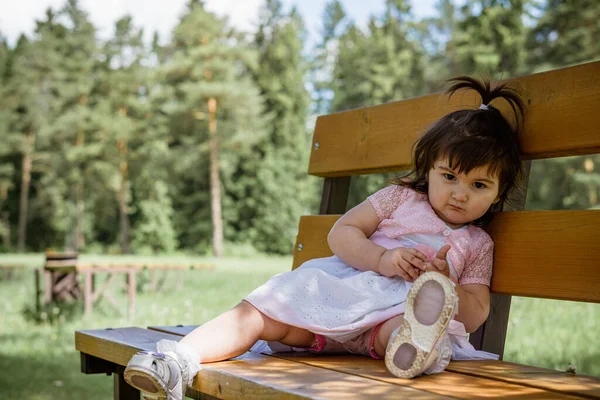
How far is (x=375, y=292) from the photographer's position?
1.87 m

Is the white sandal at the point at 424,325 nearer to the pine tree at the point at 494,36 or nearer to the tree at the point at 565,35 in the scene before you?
the tree at the point at 565,35

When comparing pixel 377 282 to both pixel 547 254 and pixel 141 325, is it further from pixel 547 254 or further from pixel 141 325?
pixel 141 325

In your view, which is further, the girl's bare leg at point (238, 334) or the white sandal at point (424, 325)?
the girl's bare leg at point (238, 334)

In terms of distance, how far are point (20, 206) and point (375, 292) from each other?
3522cm

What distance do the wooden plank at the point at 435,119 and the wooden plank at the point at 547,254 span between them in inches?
8.1

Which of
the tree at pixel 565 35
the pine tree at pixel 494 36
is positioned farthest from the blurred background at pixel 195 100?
the tree at pixel 565 35

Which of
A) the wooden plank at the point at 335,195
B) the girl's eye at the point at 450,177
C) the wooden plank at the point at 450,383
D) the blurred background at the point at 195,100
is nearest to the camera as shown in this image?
the wooden plank at the point at 450,383

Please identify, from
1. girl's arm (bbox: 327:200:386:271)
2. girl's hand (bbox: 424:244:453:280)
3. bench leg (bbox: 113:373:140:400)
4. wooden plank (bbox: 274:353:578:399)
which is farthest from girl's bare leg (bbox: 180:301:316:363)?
bench leg (bbox: 113:373:140:400)

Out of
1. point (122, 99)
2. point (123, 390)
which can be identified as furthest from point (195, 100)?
point (123, 390)

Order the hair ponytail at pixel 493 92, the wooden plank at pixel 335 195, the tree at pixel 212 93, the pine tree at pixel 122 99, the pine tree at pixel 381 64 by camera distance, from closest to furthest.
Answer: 1. the hair ponytail at pixel 493 92
2. the wooden plank at pixel 335 195
3. the tree at pixel 212 93
4. the pine tree at pixel 381 64
5. the pine tree at pixel 122 99

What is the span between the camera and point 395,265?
183 cm

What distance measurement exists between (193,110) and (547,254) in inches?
1076

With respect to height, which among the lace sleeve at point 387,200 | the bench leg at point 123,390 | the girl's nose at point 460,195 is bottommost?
the bench leg at point 123,390

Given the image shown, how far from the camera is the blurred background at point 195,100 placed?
92.6 ft
